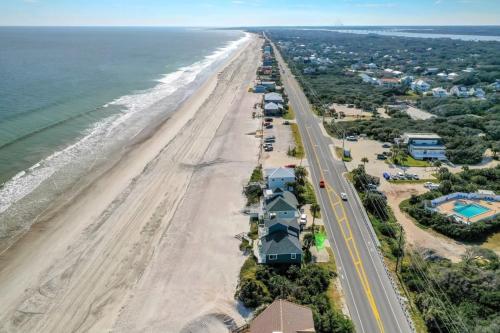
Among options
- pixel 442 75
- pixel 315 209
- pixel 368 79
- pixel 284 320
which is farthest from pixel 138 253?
pixel 442 75

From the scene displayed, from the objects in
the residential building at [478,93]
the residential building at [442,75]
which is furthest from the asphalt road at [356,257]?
the residential building at [442,75]

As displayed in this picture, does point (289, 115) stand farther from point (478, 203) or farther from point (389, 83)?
point (389, 83)

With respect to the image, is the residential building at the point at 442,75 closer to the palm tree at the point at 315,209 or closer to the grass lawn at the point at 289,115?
the grass lawn at the point at 289,115

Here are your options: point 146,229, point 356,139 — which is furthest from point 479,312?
point 356,139

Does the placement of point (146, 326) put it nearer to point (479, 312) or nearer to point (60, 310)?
point (60, 310)

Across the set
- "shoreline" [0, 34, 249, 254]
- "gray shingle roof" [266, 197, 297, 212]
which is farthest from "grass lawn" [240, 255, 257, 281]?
"shoreline" [0, 34, 249, 254]
